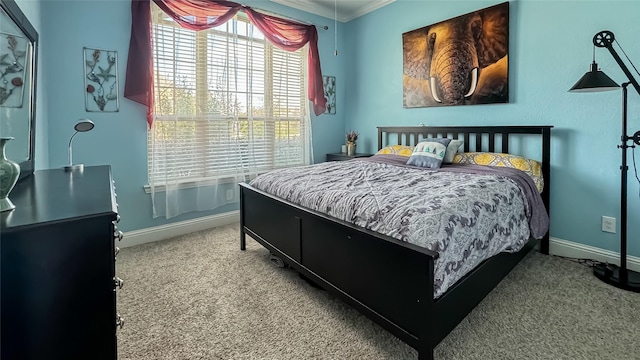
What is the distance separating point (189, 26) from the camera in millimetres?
3066

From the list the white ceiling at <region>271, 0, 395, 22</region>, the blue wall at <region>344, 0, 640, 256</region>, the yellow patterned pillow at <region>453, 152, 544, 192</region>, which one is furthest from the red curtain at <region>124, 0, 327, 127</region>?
the yellow patterned pillow at <region>453, 152, 544, 192</region>

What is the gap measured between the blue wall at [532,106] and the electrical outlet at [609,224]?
0.04m

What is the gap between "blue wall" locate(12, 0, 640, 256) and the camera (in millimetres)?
2355

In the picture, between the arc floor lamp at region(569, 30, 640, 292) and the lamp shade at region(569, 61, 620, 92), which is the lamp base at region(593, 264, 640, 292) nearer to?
the arc floor lamp at region(569, 30, 640, 292)

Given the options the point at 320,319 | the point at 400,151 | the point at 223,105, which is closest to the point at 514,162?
the point at 400,151

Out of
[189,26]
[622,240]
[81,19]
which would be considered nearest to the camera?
[622,240]

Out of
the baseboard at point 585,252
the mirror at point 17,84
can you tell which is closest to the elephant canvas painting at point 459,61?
the baseboard at point 585,252

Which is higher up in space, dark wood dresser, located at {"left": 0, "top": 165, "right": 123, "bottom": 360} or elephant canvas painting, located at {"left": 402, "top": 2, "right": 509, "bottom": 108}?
elephant canvas painting, located at {"left": 402, "top": 2, "right": 509, "bottom": 108}

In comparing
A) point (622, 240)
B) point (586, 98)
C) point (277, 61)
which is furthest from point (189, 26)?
point (622, 240)

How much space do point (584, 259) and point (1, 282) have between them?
11.3ft

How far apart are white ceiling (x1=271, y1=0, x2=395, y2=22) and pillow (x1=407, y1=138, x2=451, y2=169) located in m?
2.07

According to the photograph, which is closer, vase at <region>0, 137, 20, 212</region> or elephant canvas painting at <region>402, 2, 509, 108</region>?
vase at <region>0, 137, 20, 212</region>

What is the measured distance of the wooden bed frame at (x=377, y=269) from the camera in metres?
A: 1.34

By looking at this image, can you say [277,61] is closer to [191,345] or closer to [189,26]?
[189,26]
